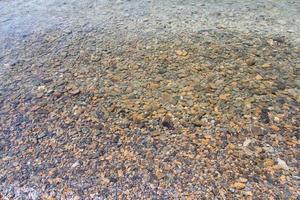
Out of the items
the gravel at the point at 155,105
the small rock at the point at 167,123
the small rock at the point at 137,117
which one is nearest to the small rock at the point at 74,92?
the gravel at the point at 155,105

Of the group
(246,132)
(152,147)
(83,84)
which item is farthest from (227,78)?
(83,84)

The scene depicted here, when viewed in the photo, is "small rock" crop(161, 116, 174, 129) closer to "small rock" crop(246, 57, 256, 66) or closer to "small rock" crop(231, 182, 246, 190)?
"small rock" crop(231, 182, 246, 190)

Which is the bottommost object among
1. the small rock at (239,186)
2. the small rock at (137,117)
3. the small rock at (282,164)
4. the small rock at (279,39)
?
the small rock at (239,186)

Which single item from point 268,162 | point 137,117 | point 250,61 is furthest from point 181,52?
point 268,162

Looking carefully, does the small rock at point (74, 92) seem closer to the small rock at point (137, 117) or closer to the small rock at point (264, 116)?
the small rock at point (137, 117)

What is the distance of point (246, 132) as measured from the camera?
1.22 meters

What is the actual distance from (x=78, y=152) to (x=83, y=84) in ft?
1.50

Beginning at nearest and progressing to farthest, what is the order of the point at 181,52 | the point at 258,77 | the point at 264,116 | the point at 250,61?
the point at 264,116 → the point at 258,77 → the point at 250,61 → the point at 181,52

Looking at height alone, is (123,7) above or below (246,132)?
above

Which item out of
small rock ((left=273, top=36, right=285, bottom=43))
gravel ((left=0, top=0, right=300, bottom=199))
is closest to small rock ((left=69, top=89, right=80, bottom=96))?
gravel ((left=0, top=0, right=300, bottom=199))

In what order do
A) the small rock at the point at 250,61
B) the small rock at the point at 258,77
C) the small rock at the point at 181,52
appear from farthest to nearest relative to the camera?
the small rock at the point at 181,52, the small rock at the point at 250,61, the small rock at the point at 258,77

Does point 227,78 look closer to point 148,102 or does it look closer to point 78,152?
point 148,102

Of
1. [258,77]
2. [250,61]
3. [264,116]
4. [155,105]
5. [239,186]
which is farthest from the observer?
[250,61]

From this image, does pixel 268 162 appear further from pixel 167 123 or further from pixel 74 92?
pixel 74 92
